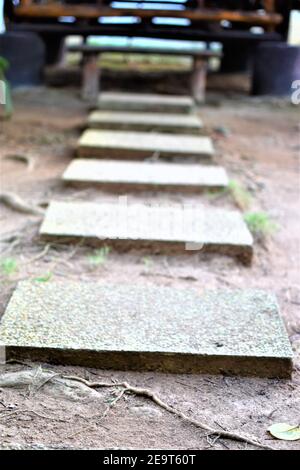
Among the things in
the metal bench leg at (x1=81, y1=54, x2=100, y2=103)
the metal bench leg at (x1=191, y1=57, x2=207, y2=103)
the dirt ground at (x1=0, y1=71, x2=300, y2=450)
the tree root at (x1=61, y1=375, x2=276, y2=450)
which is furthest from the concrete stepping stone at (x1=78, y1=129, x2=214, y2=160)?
the tree root at (x1=61, y1=375, x2=276, y2=450)

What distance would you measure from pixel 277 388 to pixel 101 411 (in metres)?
0.57

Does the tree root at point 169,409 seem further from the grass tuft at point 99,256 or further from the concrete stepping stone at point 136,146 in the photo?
the concrete stepping stone at point 136,146

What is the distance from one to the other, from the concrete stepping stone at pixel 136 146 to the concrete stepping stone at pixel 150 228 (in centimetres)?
118

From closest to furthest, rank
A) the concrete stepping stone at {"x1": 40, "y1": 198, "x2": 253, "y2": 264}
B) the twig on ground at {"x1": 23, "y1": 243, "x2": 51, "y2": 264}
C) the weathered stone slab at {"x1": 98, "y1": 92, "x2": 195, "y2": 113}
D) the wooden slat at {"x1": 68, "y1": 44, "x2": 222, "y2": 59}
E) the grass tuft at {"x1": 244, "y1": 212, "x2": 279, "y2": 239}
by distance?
the twig on ground at {"x1": 23, "y1": 243, "x2": 51, "y2": 264}
the concrete stepping stone at {"x1": 40, "y1": 198, "x2": 253, "y2": 264}
the grass tuft at {"x1": 244, "y1": 212, "x2": 279, "y2": 239}
the weathered stone slab at {"x1": 98, "y1": 92, "x2": 195, "y2": 113}
the wooden slat at {"x1": 68, "y1": 44, "x2": 222, "y2": 59}

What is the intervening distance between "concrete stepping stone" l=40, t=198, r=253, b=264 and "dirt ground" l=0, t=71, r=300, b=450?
0.18 ft

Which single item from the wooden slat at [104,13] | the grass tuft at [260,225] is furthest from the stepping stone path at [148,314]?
the wooden slat at [104,13]

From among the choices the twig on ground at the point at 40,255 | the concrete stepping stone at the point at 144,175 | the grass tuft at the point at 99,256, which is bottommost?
the concrete stepping stone at the point at 144,175

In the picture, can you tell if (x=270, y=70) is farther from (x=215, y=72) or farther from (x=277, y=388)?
(x=277, y=388)

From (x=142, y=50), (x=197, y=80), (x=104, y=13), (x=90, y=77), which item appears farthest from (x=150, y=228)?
(x=104, y=13)

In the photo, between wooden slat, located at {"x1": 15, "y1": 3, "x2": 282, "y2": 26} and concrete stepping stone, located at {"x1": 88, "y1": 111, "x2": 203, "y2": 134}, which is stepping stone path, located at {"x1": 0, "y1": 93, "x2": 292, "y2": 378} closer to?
concrete stepping stone, located at {"x1": 88, "y1": 111, "x2": 203, "y2": 134}

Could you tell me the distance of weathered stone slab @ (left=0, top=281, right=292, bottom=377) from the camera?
2.23 m

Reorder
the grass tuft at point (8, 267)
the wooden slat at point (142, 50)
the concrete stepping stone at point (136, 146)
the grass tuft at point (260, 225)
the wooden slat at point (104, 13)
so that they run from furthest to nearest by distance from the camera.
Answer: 1. the wooden slat at point (104, 13)
2. the wooden slat at point (142, 50)
3. the concrete stepping stone at point (136, 146)
4. the grass tuft at point (260, 225)
5. the grass tuft at point (8, 267)

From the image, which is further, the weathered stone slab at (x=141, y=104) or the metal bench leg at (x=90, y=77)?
the metal bench leg at (x=90, y=77)

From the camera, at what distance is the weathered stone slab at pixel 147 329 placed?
223cm
